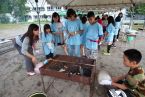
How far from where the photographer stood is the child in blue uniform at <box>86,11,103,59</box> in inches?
152

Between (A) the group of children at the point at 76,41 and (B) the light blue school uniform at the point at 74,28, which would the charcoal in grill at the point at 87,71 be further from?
(B) the light blue school uniform at the point at 74,28

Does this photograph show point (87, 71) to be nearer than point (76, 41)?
Yes

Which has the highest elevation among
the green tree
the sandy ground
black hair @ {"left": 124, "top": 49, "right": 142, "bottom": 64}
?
the green tree

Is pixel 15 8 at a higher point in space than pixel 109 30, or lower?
higher

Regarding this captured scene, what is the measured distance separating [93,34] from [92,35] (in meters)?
0.04

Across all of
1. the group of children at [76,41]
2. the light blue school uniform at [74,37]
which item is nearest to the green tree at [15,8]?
the group of children at [76,41]

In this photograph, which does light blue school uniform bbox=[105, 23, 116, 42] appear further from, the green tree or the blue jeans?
the green tree

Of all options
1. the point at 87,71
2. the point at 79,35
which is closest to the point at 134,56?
the point at 87,71

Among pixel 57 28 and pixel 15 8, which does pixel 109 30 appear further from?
pixel 15 8

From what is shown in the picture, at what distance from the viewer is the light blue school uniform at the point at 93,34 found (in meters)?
3.88

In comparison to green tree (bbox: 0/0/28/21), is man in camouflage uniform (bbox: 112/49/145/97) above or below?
below

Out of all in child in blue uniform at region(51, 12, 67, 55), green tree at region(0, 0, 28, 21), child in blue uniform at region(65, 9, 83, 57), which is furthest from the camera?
green tree at region(0, 0, 28, 21)

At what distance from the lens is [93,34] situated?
3.95 m

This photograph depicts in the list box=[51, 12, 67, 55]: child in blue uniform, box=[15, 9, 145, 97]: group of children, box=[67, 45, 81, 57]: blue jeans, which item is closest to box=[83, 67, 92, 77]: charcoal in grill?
box=[15, 9, 145, 97]: group of children
